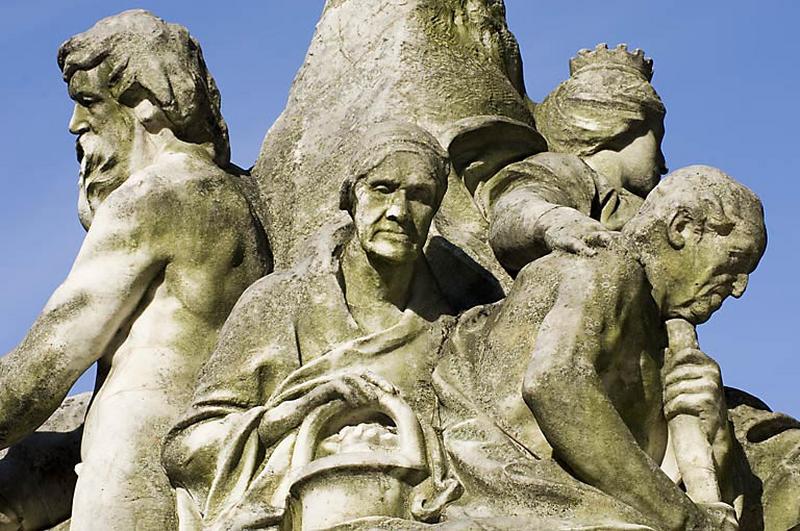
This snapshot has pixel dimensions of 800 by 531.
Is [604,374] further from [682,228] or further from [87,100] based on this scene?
[87,100]

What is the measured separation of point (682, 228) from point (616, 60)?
88.0 inches

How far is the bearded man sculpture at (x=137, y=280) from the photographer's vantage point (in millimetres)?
13266

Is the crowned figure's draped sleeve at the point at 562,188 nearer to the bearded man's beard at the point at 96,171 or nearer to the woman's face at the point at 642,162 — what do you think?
the woman's face at the point at 642,162

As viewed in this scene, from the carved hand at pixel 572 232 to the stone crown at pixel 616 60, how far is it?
73.2 inches

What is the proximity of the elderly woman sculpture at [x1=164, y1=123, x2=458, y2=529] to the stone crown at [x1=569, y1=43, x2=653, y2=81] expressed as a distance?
7.06 ft


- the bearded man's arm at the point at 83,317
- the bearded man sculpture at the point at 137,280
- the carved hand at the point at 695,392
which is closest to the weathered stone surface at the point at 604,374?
the carved hand at the point at 695,392

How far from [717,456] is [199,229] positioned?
99.3 inches

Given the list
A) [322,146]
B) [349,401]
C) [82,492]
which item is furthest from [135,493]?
[322,146]

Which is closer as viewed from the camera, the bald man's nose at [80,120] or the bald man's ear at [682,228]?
the bald man's ear at [682,228]

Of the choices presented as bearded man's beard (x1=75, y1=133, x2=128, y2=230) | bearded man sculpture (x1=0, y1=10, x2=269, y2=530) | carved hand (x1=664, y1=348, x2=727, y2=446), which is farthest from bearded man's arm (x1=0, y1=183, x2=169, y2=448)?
carved hand (x1=664, y1=348, x2=727, y2=446)

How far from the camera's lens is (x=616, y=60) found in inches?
592

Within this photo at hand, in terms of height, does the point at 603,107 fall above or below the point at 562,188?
above

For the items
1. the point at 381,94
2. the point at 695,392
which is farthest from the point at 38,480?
the point at 695,392

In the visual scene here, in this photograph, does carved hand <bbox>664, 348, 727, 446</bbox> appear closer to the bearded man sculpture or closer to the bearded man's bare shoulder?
the bearded man sculpture
